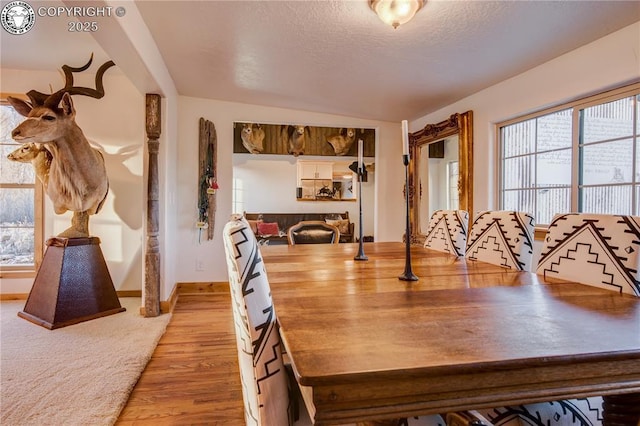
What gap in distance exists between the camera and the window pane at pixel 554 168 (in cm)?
248

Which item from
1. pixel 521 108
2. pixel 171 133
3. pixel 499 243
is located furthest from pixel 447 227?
pixel 171 133

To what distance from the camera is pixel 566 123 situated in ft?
8.11

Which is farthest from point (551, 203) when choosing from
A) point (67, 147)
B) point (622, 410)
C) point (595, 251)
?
point (67, 147)

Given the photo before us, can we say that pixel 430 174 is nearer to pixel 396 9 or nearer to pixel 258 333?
pixel 396 9

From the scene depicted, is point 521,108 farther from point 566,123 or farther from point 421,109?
point 421,109

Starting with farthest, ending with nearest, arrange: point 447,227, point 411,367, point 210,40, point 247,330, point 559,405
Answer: point 210,40, point 447,227, point 559,405, point 247,330, point 411,367

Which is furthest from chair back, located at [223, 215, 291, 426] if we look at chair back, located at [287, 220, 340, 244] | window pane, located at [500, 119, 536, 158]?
window pane, located at [500, 119, 536, 158]

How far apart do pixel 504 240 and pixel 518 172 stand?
4.82ft

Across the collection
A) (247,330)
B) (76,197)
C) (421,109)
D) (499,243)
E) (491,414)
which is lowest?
(491,414)

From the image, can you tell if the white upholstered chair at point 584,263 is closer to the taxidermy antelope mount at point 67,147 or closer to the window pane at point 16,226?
the taxidermy antelope mount at point 67,147

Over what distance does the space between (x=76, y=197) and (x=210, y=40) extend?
6.01ft

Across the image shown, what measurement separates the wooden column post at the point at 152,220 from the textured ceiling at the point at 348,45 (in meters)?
0.50

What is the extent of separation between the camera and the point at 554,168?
258cm

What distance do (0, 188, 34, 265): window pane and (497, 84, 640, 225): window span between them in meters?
4.90
